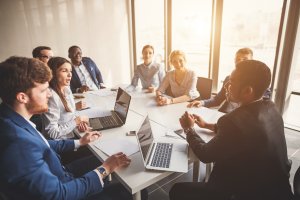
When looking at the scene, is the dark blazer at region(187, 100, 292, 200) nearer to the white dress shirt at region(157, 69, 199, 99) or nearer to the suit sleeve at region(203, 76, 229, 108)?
the suit sleeve at region(203, 76, 229, 108)

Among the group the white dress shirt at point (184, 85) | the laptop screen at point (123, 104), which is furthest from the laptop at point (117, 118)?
the white dress shirt at point (184, 85)

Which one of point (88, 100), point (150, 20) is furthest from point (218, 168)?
point (150, 20)

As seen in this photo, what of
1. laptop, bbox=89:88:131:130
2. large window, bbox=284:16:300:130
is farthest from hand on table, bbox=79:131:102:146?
large window, bbox=284:16:300:130

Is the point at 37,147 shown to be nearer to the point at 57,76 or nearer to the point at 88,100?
the point at 57,76

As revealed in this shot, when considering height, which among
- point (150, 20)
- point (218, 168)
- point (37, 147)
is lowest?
point (218, 168)

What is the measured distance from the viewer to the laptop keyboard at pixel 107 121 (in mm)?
1966

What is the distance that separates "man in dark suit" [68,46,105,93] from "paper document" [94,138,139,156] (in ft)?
6.49

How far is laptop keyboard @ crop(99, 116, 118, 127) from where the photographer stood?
197 cm

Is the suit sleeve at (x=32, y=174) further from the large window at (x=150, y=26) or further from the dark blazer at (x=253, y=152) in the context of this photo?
the large window at (x=150, y=26)

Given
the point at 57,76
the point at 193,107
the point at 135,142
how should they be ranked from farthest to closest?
the point at 193,107
the point at 57,76
the point at 135,142

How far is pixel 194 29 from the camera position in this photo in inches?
180

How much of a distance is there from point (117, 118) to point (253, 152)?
136 cm

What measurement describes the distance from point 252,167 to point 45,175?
1.04 meters

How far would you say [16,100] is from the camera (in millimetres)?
1026
